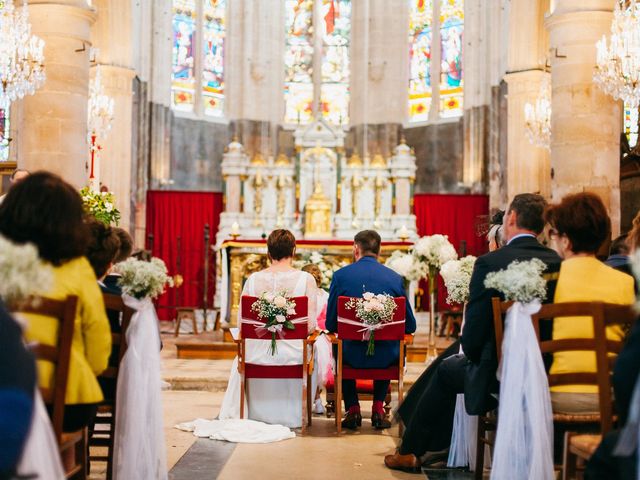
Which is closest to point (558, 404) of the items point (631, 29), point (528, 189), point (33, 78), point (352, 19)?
point (631, 29)

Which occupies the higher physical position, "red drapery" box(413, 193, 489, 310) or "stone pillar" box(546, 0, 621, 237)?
"stone pillar" box(546, 0, 621, 237)

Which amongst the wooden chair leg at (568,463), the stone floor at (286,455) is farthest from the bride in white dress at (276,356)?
the wooden chair leg at (568,463)

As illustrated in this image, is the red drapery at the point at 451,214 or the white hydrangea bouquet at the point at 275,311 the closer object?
the white hydrangea bouquet at the point at 275,311

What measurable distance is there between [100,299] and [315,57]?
57.5 ft

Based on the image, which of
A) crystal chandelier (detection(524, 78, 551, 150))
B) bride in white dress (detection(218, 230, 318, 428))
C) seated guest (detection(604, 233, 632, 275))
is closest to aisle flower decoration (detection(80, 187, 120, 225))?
bride in white dress (detection(218, 230, 318, 428))

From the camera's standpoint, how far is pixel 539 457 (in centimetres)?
370

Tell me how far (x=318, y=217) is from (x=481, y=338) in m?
10.7

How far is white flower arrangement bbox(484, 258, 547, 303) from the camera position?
3705 millimetres

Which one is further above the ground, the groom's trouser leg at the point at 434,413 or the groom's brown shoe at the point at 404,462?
the groom's trouser leg at the point at 434,413

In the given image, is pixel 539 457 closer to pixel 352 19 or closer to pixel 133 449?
pixel 133 449

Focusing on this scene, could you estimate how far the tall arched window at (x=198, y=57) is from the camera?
19.0m

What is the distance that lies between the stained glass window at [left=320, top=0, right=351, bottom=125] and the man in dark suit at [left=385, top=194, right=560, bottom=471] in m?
15.8

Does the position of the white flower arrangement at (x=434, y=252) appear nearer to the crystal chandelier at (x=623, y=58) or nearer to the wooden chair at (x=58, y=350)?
the crystal chandelier at (x=623, y=58)

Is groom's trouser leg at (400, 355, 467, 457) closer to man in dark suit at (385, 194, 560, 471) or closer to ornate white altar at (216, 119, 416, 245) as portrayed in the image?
man in dark suit at (385, 194, 560, 471)
